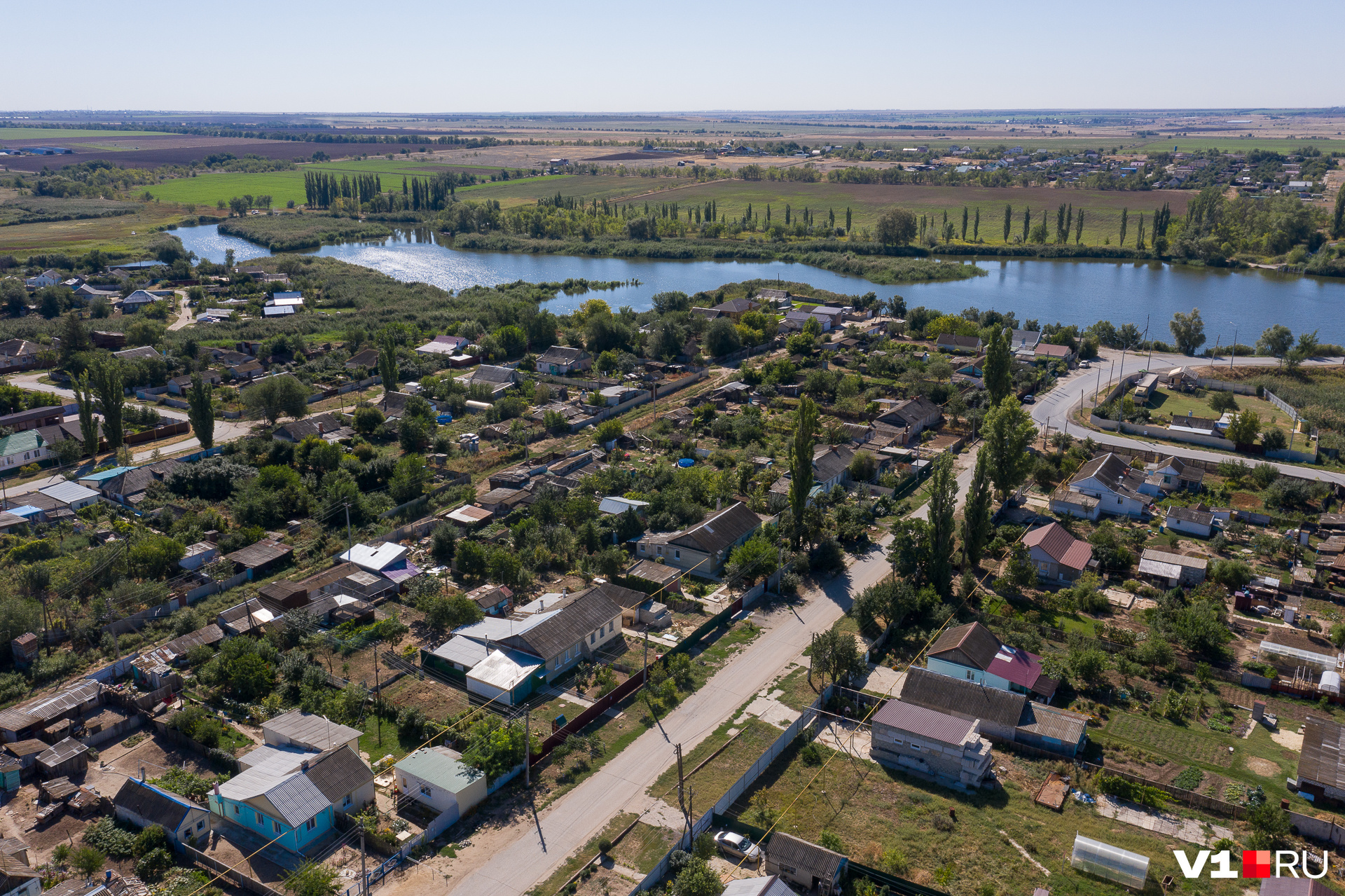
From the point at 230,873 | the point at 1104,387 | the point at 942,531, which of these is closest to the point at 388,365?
the point at 942,531

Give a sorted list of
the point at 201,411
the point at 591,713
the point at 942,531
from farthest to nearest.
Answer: the point at 201,411, the point at 942,531, the point at 591,713

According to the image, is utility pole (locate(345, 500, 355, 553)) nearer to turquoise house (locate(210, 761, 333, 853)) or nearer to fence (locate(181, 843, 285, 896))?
turquoise house (locate(210, 761, 333, 853))

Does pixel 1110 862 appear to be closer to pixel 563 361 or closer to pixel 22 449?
pixel 563 361

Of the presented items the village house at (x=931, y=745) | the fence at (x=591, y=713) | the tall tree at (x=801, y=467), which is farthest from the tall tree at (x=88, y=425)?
the village house at (x=931, y=745)

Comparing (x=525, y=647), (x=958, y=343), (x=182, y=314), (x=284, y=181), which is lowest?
(x=525, y=647)

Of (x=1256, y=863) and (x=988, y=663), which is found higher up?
(x=988, y=663)

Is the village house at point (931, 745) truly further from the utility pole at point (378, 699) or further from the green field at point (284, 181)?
the green field at point (284, 181)

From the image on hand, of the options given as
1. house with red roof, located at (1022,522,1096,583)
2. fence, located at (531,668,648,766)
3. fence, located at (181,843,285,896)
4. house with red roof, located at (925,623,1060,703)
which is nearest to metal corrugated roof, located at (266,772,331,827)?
fence, located at (181,843,285,896)
